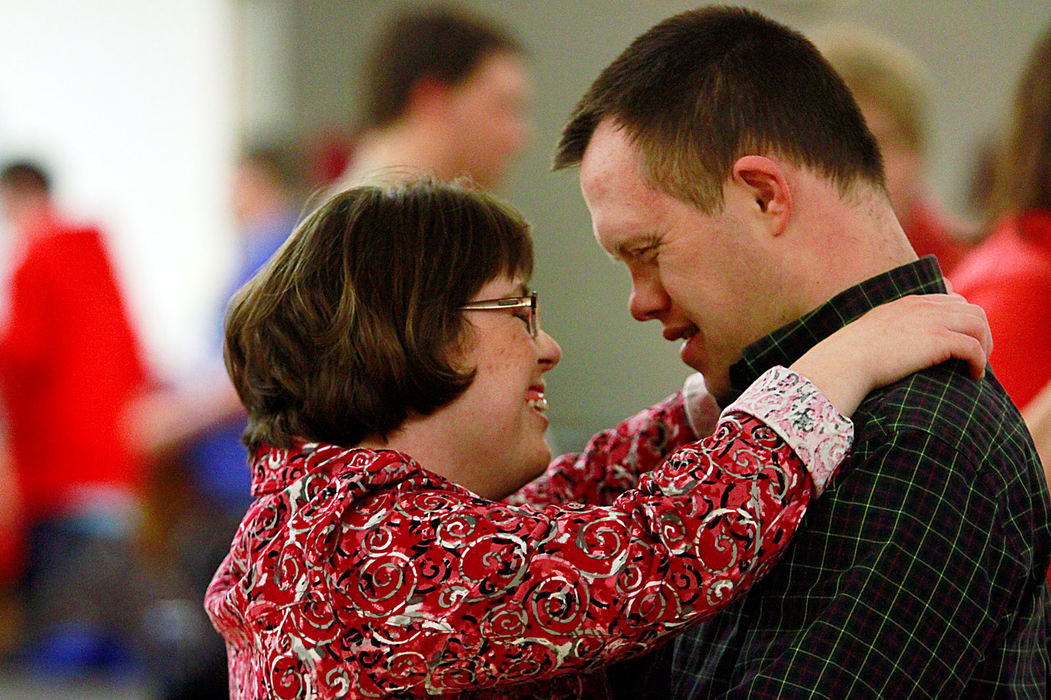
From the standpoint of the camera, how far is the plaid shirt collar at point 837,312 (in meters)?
1.25

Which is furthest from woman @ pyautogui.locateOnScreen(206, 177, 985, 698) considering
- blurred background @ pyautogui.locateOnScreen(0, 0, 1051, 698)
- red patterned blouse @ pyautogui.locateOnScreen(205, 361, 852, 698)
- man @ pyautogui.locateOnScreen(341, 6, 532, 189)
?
blurred background @ pyautogui.locateOnScreen(0, 0, 1051, 698)

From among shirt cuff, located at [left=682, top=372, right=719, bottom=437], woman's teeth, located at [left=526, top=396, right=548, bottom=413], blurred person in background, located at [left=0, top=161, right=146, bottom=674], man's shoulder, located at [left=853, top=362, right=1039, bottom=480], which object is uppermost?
man's shoulder, located at [left=853, top=362, right=1039, bottom=480]

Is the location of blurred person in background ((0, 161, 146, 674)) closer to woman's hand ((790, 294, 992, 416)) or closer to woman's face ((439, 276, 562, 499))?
woman's face ((439, 276, 562, 499))

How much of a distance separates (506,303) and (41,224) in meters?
3.92

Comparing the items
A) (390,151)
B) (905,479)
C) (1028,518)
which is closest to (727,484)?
(905,479)

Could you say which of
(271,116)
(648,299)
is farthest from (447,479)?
(271,116)

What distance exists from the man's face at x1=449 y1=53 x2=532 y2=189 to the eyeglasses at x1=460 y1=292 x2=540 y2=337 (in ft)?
5.12

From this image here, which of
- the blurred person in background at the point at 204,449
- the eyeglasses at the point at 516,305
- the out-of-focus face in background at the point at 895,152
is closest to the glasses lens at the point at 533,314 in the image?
the eyeglasses at the point at 516,305

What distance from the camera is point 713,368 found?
1.36m

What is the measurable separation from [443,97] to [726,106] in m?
1.67

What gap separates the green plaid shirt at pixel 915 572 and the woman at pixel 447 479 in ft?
0.15

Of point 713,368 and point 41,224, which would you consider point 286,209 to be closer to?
point 41,224

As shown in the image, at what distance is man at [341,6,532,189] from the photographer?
9.34 feet

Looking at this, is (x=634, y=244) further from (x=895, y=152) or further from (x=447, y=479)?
(x=895, y=152)
